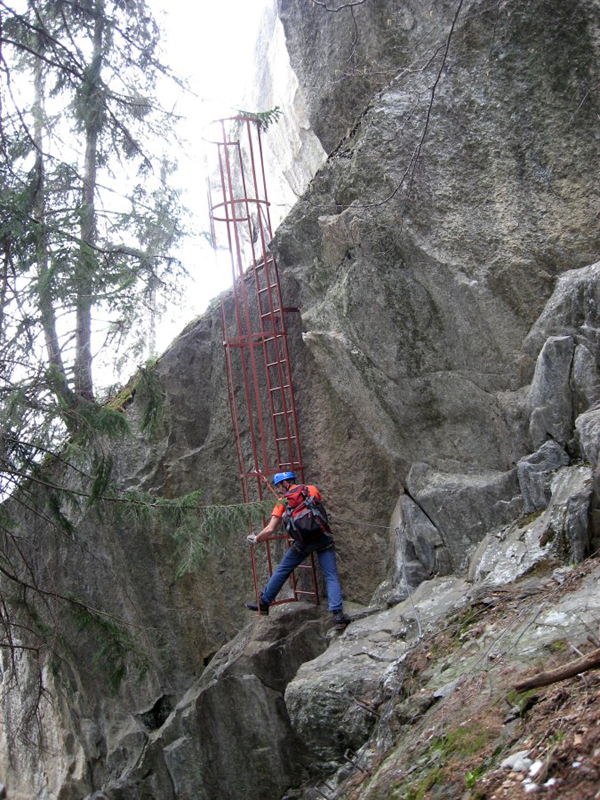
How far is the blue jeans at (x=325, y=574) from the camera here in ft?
23.6

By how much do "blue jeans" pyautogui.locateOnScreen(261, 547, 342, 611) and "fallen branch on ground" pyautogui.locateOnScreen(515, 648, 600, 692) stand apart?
3.98 meters

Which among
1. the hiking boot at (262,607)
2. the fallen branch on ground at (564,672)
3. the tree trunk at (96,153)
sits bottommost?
the fallen branch on ground at (564,672)

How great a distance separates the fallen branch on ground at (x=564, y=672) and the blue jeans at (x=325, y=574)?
3977 millimetres

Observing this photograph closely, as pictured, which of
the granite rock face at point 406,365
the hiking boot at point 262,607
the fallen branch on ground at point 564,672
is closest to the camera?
the fallen branch on ground at point 564,672

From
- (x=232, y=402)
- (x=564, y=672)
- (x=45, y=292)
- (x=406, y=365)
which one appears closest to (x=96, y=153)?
(x=45, y=292)

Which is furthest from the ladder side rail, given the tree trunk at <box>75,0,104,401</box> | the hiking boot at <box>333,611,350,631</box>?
the hiking boot at <box>333,611,350,631</box>

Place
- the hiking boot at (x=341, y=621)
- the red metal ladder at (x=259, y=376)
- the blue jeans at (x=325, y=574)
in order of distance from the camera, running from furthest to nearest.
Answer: the red metal ladder at (x=259, y=376) → the blue jeans at (x=325, y=574) → the hiking boot at (x=341, y=621)

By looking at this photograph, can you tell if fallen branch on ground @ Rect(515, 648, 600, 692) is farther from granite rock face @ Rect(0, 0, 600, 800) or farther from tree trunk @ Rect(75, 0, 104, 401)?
tree trunk @ Rect(75, 0, 104, 401)

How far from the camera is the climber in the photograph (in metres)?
7.17

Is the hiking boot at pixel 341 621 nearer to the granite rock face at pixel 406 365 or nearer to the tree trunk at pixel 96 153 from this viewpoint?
the granite rock face at pixel 406 365

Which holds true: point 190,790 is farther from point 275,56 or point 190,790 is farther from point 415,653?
point 275,56

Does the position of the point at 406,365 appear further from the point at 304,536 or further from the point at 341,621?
the point at 341,621

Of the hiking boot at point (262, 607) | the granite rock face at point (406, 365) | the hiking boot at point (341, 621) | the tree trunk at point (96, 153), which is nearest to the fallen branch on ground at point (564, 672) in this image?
the granite rock face at point (406, 365)

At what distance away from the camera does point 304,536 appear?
7215 millimetres
